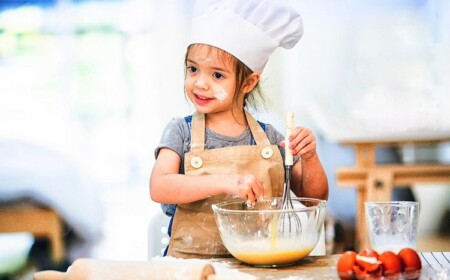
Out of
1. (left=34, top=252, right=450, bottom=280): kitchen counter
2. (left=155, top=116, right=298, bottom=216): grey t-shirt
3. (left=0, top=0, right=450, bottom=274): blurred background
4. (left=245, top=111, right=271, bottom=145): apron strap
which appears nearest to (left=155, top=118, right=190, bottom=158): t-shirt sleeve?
(left=155, top=116, right=298, bottom=216): grey t-shirt

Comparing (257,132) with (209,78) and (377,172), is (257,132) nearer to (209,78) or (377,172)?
(209,78)

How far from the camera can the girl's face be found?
1062 millimetres

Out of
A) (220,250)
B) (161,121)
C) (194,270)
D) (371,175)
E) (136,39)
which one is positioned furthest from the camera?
(136,39)

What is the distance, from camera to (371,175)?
2307 mm

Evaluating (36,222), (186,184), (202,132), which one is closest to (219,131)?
(202,132)

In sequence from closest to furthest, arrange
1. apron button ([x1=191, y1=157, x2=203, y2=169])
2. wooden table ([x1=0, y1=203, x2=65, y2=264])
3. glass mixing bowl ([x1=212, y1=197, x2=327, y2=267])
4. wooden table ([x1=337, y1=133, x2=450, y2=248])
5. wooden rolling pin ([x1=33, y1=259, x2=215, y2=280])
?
wooden rolling pin ([x1=33, y1=259, x2=215, y2=280]) < glass mixing bowl ([x1=212, y1=197, x2=327, y2=267]) < apron button ([x1=191, y1=157, x2=203, y2=169]) < wooden table ([x1=337, y1=133, x2=450, y2=248]) < wooden table ([x1=0, y1=203, x2=65, y2=264])

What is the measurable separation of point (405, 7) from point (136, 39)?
4.64 ft

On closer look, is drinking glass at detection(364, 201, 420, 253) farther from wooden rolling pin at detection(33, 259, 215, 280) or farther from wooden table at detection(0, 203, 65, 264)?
wooden table at detection(0, 203, 65, 264)

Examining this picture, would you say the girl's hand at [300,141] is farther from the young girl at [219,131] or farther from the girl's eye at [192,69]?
the girl's eye at [192,69]

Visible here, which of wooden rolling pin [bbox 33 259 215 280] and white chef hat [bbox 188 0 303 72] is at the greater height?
white chef hat [bbox 188 0 303 72]

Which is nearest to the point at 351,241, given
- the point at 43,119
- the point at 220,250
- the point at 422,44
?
the point at 422,44

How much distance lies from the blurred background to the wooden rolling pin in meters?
1.53

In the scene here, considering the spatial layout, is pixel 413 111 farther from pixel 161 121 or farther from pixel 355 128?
pixel 161 121

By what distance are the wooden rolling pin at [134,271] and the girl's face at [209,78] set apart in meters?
0.33
